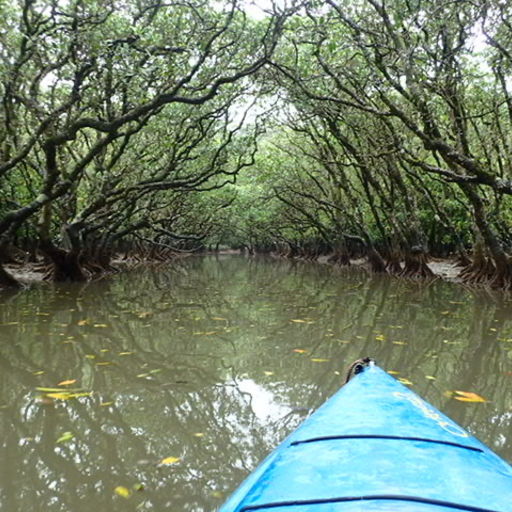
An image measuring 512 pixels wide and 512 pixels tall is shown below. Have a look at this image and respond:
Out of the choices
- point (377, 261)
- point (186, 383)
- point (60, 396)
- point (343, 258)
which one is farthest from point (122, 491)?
point (343, 258)

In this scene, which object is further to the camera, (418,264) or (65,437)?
(418,264)

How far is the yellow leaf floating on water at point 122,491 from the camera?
7.68 ft

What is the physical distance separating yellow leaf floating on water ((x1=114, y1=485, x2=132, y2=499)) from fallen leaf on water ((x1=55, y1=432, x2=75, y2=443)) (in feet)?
2.42

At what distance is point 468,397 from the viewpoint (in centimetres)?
392

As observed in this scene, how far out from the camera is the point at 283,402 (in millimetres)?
3809

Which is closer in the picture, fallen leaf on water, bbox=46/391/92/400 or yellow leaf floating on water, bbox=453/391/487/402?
fallen leaf on water, bbox=46/391/92/400

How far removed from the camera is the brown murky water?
2.55 meters

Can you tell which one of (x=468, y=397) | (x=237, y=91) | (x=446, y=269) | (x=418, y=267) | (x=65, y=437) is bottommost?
(x=446, y=269)

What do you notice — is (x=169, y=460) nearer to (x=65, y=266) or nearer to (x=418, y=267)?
(x=65, y=266)

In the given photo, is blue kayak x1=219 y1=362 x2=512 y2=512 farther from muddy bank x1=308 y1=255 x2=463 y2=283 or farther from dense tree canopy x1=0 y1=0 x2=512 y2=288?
muddy bank x1=308 y1=255 x2=463 y2=283

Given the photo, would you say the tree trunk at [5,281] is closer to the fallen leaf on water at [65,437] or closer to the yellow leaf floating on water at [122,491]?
the fallen leaf on water at [65,437]

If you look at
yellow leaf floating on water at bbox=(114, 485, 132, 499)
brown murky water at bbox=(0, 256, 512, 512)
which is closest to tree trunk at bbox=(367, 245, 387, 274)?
brown murky water at bbox=(0, 256, 512, 512)

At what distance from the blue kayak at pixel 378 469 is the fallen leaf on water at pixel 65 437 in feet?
5.35

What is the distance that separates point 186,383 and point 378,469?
2.85 meters
